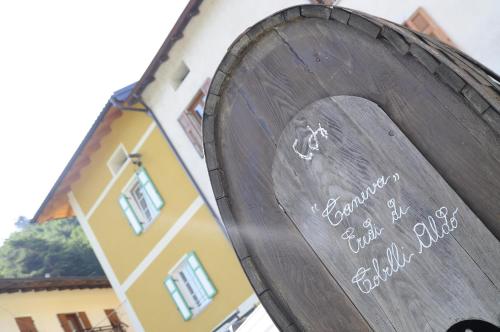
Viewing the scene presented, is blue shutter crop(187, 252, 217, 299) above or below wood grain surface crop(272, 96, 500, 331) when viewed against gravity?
A: above

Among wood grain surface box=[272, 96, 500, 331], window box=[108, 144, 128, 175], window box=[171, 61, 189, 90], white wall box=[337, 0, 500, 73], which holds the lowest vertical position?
wood grain surface box=[272, 96, 500, 331]

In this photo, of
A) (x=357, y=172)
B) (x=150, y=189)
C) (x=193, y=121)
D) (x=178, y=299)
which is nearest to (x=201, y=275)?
(x=178, y=299)

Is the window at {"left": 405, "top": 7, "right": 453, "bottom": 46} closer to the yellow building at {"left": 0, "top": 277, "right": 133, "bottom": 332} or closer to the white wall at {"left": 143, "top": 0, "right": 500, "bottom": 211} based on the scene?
the white wall at {"left": 143, "top": 0, "right": 500, "bottom": 211}

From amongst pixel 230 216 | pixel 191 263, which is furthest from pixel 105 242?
pixel 230 216

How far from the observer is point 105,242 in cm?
1734

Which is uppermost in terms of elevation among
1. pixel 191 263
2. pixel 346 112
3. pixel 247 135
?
→ pixel 191 263

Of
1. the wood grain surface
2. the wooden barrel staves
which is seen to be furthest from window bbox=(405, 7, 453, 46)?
the wood grain surface

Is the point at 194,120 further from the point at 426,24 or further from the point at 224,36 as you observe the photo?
the point at 426,24

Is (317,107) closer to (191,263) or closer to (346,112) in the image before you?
(346,112)

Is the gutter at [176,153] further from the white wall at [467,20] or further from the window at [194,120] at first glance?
the white wall at [467,20]

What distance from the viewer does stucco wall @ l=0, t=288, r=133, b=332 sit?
60.3ft

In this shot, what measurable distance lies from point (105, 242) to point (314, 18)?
613 inches

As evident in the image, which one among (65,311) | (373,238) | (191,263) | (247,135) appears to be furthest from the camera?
(65,311)

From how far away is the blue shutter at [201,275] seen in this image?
14241 millimetres
